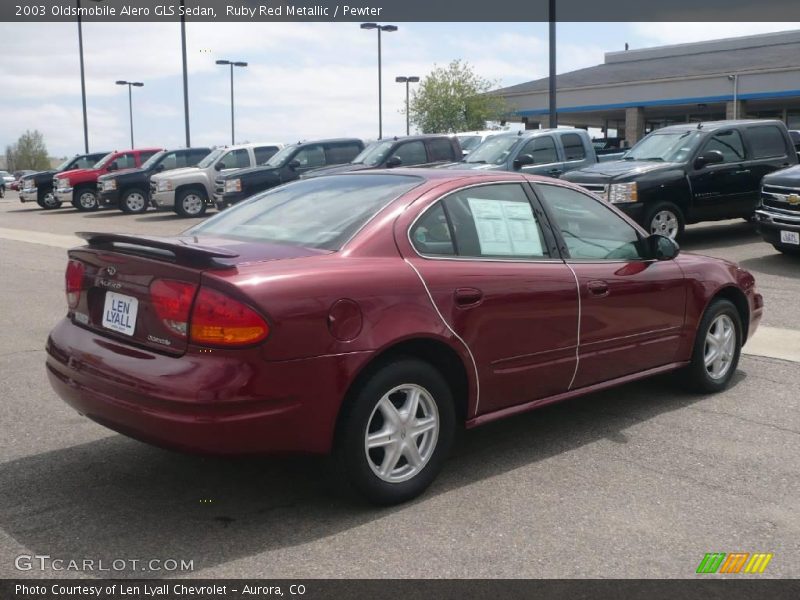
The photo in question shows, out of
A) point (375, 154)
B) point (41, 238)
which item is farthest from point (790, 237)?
point (41, 238)

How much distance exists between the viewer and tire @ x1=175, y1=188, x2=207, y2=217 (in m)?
24.5

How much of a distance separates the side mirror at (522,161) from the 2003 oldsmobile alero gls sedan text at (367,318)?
396 inches

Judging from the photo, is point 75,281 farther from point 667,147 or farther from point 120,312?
point 667,147

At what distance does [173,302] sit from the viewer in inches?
152

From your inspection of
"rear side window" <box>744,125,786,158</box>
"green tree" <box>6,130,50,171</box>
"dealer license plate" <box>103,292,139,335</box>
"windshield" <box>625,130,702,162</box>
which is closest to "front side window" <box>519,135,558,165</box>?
"windshield" <box>625,130,702,162</box>

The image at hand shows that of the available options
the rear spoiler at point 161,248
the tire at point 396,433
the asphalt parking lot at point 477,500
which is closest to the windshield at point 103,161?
the asphalt parking lot at point 477,500

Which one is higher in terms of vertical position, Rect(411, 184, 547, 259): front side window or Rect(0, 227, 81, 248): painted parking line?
Rect(411, 184, 547, 259): front side window

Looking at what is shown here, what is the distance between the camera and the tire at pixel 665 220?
525 inches

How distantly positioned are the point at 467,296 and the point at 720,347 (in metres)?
2.50

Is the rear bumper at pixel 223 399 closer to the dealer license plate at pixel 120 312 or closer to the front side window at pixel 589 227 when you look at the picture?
the dealer license plate at pixel 120 312

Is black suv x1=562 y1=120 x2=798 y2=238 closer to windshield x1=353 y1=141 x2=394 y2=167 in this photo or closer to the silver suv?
windshield x1=353 y1=141 x2=394 y2=167

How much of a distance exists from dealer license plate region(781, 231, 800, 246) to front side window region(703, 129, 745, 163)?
2.77 meters
